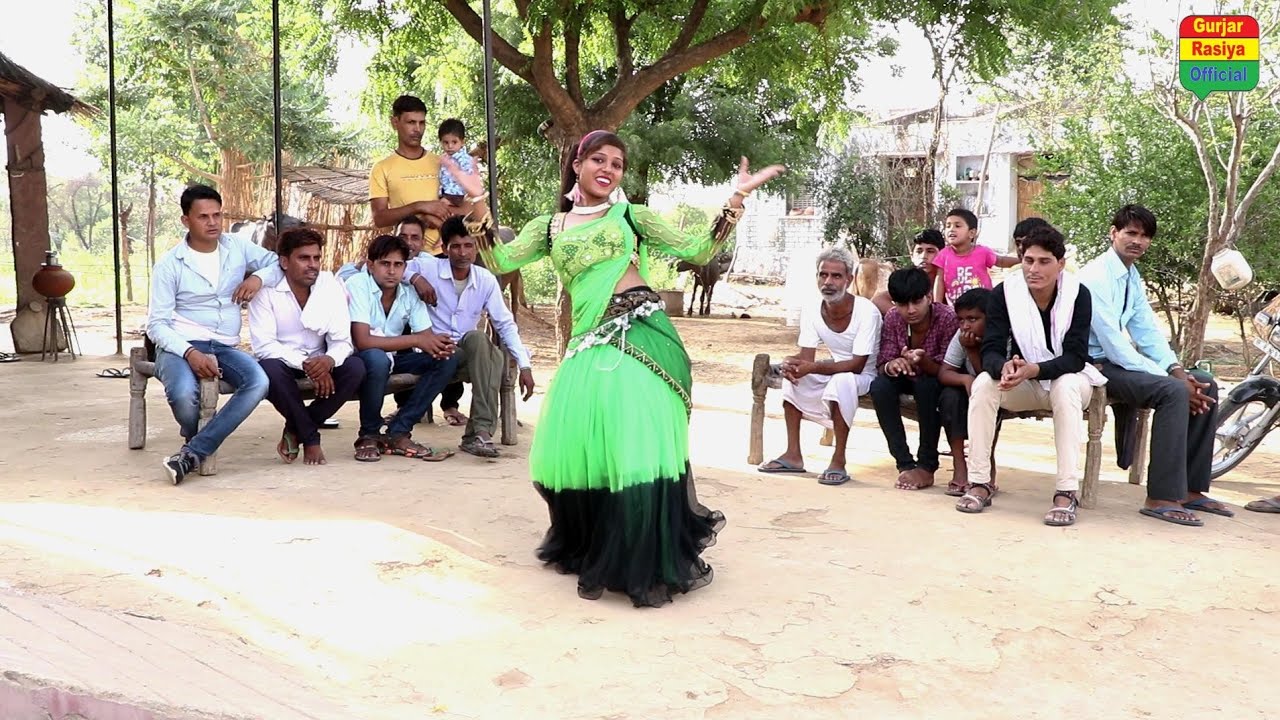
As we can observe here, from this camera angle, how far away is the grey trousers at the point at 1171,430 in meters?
5.27

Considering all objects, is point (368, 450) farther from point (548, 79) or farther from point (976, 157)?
point (976, 157)

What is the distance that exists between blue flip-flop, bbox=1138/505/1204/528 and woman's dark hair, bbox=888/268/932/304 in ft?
4.94

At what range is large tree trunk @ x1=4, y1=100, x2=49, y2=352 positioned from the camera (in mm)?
11164

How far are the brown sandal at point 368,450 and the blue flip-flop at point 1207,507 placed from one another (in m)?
4.12

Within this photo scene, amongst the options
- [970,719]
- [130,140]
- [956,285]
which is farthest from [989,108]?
[970,719]

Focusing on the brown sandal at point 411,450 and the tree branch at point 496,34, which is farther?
the tree branch at point 496,34

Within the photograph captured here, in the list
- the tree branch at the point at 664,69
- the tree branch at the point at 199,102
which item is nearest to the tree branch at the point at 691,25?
the tree branch at the point at 664,69

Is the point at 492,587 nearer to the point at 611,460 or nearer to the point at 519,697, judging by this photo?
the point at 611,460

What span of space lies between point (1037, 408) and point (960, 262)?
1.66 m

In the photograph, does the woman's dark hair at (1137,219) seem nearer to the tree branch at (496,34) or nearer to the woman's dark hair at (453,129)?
the woman's dark hair at (453,129)

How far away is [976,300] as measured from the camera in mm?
5609

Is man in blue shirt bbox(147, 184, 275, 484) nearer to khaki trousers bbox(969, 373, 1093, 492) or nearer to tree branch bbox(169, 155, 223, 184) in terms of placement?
khaki trousers bbox(969, 373, 1093, 492)

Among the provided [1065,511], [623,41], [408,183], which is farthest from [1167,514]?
[623,41]

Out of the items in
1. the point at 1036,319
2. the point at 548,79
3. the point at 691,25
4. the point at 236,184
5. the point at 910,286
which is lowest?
the point at 1036,319
